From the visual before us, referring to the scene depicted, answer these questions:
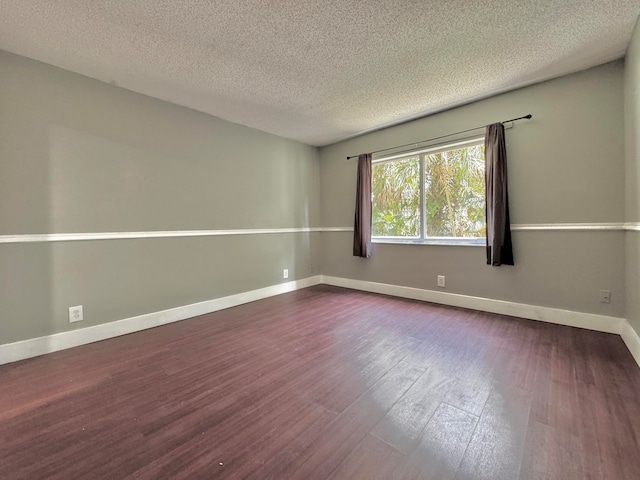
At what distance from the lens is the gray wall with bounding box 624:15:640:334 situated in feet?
6.11

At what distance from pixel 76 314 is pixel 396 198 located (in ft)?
12.1

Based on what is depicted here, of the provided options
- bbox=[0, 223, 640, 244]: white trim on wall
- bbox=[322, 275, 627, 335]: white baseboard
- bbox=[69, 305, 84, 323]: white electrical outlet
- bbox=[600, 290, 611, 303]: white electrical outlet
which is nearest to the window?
bbox=[0, 223, 640, 244]: white trim on wall

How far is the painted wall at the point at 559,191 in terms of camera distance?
7.54 feet

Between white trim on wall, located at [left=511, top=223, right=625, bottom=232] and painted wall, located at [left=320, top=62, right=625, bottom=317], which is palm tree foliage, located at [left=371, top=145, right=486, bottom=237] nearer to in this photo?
painted wall, located at [left=320, top=62, right=625, bottom=317]

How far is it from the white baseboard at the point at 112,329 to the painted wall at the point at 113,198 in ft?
0.18

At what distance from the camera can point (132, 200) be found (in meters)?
2.57

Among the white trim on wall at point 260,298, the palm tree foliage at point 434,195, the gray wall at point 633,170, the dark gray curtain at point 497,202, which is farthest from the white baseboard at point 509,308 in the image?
the palm tree foliage at point 434,195

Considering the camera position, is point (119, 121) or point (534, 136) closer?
point (119, 121)

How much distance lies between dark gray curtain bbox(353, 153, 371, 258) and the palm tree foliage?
18 cm

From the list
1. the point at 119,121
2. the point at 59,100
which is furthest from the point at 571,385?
the point at 59,100

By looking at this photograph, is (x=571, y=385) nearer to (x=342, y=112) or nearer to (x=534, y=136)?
(x=534, y=136)

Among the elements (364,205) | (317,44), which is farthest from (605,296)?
(317,44)

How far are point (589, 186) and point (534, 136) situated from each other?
0.66m

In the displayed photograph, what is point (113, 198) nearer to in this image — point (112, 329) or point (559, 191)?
point (112, 329)
